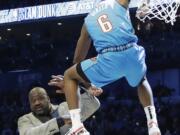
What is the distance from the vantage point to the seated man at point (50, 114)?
3551mm

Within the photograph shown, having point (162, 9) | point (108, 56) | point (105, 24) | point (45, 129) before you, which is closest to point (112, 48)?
point (108, 56)

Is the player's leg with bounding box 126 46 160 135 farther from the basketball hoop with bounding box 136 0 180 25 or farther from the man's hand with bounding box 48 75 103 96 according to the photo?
the basketball hoop with bounding box 136 0 180 25

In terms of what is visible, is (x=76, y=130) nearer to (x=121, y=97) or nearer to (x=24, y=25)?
(x=121, y=97)

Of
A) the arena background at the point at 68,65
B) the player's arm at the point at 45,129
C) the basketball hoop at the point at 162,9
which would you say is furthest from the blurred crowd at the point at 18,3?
the player's arm at the point at 45,129

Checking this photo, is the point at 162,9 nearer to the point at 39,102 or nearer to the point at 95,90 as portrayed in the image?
the point at 95,90

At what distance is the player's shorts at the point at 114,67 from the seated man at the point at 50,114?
14cm

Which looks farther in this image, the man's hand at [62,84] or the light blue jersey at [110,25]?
the man's hand at [62,84]

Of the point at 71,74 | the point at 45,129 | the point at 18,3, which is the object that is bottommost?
the point at 45,129

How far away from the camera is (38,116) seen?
3.85 meters

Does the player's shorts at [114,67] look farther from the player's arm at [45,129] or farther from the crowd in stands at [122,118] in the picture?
the crowd in stands at [122,118]

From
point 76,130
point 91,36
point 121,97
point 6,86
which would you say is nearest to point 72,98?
point 76,130

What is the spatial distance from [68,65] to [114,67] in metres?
11.1

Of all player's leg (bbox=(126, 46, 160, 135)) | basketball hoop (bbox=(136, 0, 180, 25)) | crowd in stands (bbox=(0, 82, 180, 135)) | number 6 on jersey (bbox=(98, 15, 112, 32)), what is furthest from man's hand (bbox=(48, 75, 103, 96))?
crowd in stands (bbox=(0, 82, 180, 135))

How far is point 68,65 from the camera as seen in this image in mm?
14453
